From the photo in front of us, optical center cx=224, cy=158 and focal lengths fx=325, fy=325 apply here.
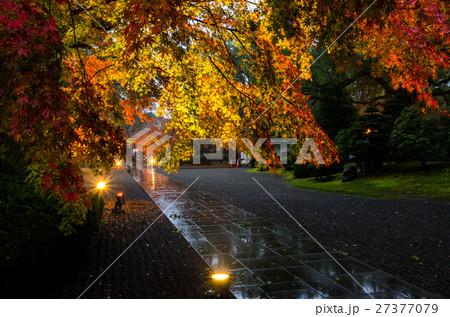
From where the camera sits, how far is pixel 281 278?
4.38 meters

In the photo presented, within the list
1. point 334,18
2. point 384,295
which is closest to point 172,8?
point 334,18

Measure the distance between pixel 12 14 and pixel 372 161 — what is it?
1656cm

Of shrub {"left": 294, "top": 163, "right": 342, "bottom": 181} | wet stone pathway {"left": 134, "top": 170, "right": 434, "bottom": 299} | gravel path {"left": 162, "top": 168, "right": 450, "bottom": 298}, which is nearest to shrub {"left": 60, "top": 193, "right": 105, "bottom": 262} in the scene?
wet stone pathway {"left": 134, "top": 170, "right": 434, "bottom": 299}

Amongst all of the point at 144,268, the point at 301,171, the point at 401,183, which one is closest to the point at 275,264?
the point at 144,268

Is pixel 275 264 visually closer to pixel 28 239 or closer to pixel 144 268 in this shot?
pixel 144 268

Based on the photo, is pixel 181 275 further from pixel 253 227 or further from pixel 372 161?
pixel 372 161

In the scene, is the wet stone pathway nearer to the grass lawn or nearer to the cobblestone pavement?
the cobblestone pavement

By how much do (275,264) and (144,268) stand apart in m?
1.98

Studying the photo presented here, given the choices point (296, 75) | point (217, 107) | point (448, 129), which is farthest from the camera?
point (448, 129)

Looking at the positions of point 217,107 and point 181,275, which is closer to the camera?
point 181,275

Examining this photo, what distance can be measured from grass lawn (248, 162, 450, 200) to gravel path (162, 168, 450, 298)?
1.07 meters

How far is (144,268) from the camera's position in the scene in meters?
4.90

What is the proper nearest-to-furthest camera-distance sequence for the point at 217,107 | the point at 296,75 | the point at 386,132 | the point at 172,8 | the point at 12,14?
the point at 12,14 → the point at 172,8 → the point at 296,75 → the point at 217,107 → the point at 386,132

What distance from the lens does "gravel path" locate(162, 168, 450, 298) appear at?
4.87 m
